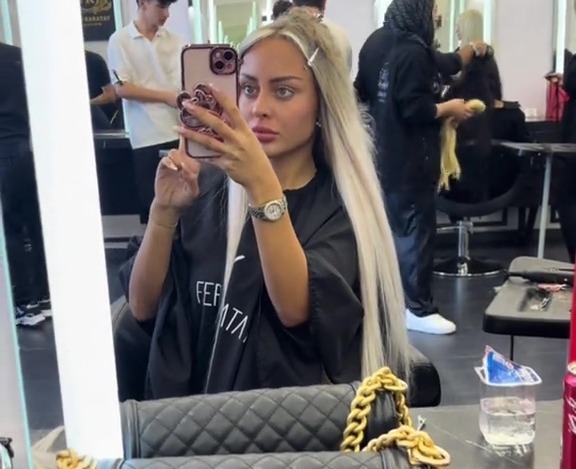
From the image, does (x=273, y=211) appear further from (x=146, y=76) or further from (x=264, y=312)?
(x=146, y=76)

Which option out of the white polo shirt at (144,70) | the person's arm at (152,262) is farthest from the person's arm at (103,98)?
the white polo shirt at (144,70)

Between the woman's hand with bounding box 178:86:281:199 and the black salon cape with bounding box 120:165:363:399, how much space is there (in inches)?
4.6

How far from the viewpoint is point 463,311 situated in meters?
2.18

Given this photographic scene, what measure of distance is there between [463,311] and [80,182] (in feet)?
6.40

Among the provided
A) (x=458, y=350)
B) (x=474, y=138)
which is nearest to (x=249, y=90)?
(x=458, y=350)

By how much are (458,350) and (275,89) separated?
134 cm

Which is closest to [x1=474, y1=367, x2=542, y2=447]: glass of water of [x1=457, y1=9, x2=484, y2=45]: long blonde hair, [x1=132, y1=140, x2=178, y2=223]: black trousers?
[x1=132, y1=140, x2=178, y2=223]: black trousers

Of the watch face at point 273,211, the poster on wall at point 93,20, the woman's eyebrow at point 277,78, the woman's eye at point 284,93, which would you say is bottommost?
the watch face at point 273,211

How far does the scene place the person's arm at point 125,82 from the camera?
1.22 meters

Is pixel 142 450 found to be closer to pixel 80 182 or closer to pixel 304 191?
pixel 80 182

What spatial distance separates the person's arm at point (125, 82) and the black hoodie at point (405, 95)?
623 mm

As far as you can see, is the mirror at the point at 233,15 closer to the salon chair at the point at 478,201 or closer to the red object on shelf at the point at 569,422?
the salon chair at the point at 478,201

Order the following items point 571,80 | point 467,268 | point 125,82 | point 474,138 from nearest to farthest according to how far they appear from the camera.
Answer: point 125,82 → point 571,80 → point 474,138 → point 467,268

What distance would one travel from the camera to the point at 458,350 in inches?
A: 73.9
